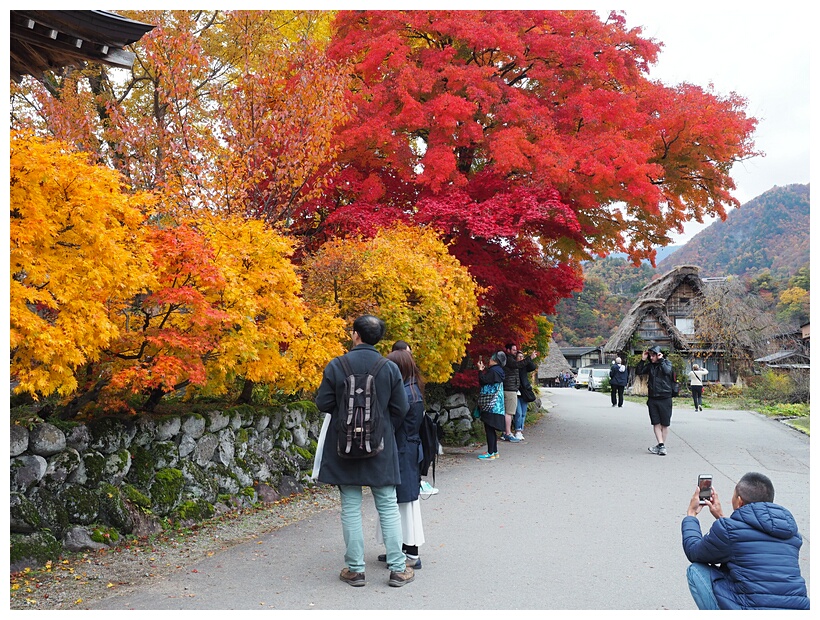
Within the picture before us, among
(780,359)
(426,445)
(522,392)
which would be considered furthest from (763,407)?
(426,445)

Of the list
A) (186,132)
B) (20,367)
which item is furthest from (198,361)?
(186,132)

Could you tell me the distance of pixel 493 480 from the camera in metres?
8.85

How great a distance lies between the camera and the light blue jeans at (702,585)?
3555 mm

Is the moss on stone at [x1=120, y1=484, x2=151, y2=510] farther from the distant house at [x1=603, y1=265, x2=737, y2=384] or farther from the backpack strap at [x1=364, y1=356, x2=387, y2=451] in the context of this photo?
the distant house at [x1=603, y1=265, x2=737, y2=384]

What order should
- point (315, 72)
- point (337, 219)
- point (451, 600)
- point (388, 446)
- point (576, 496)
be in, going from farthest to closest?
1. point (337, 219)
2. point (315, 72)
3. point (576, 496)
4. point (388, 446)
5. point (451, 600)

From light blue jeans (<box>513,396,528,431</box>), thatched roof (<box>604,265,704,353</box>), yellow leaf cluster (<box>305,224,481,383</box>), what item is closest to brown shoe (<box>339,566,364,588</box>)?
yellow leaf cluster (<box>305,224,481,383</box>)

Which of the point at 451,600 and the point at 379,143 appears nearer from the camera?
the point at 451,600

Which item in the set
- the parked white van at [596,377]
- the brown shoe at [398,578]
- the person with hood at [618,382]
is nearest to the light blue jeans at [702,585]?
the brown shoe at [398,578]

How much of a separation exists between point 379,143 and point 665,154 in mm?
5837

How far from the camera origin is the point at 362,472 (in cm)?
466

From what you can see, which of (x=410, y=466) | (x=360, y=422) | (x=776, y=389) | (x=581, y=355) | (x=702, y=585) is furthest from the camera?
(x=581, y=355)

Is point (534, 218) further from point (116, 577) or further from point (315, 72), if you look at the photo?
point (116, 577)

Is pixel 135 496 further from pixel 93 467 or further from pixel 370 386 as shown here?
pixel 370 386

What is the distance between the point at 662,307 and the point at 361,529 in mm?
32312
